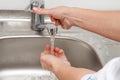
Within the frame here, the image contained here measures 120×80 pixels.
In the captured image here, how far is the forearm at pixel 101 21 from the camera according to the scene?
2.51 ft

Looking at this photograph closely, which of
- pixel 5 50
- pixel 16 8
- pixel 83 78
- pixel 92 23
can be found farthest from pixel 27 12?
pixel 83 78

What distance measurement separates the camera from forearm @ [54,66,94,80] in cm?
64

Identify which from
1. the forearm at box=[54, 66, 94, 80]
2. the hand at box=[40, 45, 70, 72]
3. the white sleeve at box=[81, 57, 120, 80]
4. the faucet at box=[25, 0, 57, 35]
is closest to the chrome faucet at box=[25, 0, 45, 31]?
the faucet at box=[25, 0, 57, 35]

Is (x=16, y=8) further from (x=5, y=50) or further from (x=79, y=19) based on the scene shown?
(x=79, y=19)

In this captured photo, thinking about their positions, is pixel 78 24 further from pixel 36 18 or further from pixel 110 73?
pixel 110 73

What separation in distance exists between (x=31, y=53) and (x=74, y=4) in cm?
27

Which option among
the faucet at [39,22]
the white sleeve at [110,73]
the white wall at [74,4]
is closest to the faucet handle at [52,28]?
the faucet at [39,22]

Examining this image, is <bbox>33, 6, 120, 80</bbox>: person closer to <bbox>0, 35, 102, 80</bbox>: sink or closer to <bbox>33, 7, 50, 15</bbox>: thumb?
<bbox>33, 7, 50, 15</bbox>: thumb

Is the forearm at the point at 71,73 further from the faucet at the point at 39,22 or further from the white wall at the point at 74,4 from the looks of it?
the white wall at the point at 74,4

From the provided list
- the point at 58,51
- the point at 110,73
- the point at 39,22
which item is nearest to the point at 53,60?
the point at 58,51

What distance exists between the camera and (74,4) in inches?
41.1

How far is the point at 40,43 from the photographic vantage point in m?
1.00

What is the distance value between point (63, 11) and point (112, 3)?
0.32 m

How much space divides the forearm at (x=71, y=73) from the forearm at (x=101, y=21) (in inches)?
6.7
